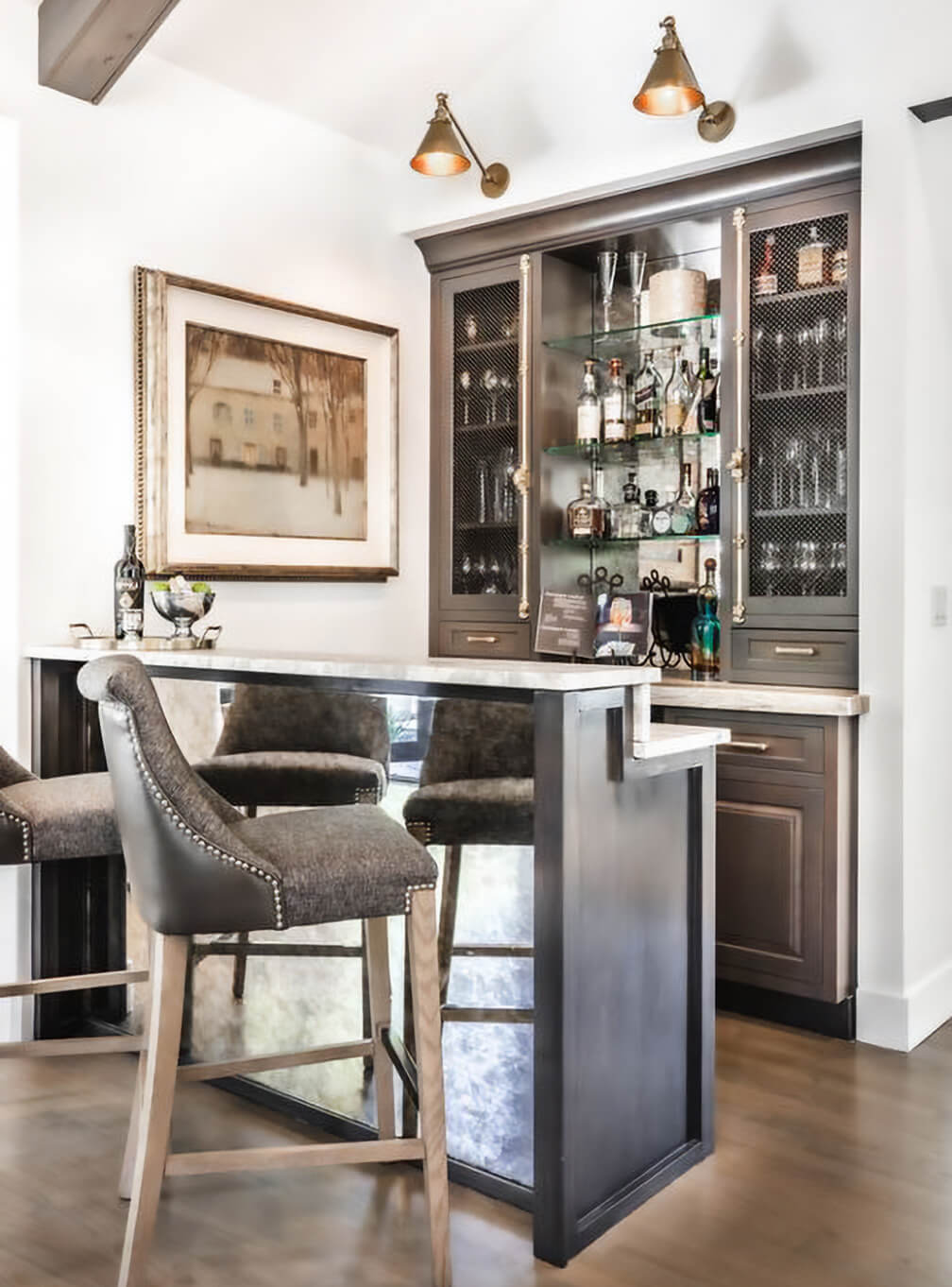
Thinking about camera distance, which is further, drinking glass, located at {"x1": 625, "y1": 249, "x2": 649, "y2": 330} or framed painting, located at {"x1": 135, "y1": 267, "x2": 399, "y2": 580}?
drinking glass, located at {"x1": 625, "y1": 249, "x2": 649, "y2": 330}

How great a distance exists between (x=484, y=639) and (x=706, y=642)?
2.78 ft

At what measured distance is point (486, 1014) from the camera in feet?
7.53

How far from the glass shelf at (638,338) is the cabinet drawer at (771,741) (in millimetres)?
1335

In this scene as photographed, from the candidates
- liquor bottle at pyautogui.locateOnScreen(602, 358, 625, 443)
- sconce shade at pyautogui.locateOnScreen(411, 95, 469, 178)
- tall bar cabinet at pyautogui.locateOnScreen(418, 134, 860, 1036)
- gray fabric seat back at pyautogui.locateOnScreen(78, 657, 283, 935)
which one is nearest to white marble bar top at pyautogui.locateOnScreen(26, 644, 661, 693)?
gray fabric seat back at pyautogui.locateOnScreen(78, 657, 283, 935)

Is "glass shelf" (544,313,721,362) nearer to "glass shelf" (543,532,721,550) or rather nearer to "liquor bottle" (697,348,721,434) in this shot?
"liquor bottle" (697,348,721,434)

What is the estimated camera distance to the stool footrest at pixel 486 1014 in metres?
2.25

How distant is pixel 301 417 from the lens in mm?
3869

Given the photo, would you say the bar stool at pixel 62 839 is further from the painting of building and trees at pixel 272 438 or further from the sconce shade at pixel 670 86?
the sconce shade at pixel 670 86

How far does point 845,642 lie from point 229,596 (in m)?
1.86

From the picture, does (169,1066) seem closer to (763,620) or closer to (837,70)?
(763,620)

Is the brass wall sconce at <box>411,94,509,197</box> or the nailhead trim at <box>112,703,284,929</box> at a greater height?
the brass wall sconce at <box>411,94,509,197</box>

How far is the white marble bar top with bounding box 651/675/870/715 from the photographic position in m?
3.16

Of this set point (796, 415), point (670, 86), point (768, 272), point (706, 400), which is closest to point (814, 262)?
point (768, 272)

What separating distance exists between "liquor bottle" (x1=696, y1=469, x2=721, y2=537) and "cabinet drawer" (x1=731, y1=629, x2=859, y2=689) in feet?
1.40
